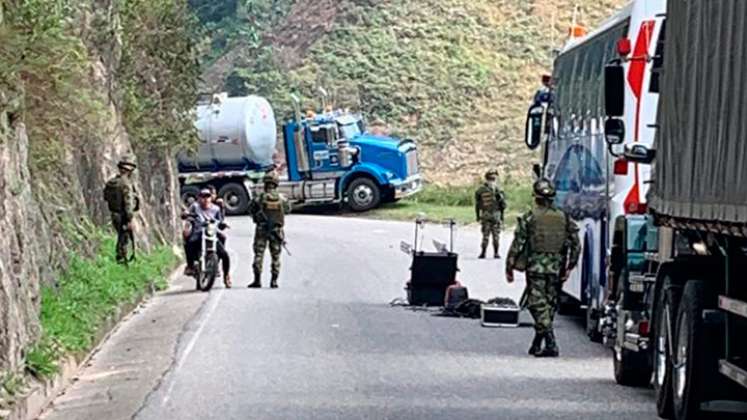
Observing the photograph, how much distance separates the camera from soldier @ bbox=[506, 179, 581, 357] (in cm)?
1666

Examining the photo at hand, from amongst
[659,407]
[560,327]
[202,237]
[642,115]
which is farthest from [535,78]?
[659,407]

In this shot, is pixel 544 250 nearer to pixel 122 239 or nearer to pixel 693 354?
pixel 693 354

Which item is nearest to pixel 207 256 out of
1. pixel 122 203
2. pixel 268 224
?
pixel 268 224

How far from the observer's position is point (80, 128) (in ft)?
73.2

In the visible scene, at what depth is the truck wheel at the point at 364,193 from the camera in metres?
50.2

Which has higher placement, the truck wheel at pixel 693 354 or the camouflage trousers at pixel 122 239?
the truck wheel at pixel 693 354

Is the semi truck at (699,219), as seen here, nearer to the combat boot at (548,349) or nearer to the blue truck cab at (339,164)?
the combat boot at (548,349)

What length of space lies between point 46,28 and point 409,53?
159 ft

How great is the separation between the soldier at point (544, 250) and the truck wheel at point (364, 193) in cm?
3339

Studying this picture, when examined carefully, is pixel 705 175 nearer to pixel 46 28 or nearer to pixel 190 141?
pixel 46 28

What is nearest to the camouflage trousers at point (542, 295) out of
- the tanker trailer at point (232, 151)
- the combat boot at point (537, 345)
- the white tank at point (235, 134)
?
the combat boot at point (537, 345)

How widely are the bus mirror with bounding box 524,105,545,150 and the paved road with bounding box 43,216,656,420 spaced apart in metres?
2.79

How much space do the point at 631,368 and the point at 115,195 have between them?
12660mm

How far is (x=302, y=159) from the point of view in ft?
164
